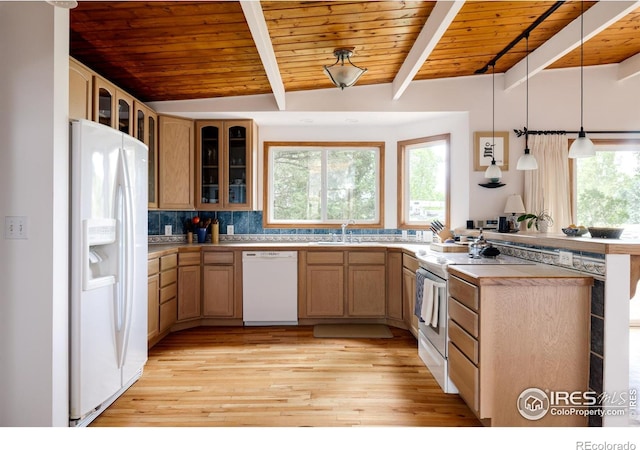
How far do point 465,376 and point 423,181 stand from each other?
274 centimetres

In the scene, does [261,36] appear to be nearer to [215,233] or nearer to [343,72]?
[343,72]

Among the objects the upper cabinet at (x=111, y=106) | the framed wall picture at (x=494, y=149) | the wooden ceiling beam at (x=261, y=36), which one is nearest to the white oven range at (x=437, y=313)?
the framed wall picture at (x=494, y=149)

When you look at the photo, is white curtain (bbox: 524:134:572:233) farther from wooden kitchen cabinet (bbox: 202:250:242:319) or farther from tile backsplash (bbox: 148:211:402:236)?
wooden kitchen cabinet (bbox: 202:250:242:319)

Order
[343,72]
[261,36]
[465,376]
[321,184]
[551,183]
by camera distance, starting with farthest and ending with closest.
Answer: [321,184], [551,183], [343,72], [261,36], [465,376]

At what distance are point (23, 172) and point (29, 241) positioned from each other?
1.15 feet

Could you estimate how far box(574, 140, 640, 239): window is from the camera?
3990 millimetres

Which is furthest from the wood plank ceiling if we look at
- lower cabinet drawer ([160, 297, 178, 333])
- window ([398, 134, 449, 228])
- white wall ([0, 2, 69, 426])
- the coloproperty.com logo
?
the coloproperty.com logo

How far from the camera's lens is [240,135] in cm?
427

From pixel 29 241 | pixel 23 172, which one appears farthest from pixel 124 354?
pixel 23 172

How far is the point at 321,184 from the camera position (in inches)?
186

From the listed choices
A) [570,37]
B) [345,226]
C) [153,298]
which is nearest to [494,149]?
[570,37]

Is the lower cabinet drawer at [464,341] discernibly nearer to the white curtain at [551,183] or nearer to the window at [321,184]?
the white curtain at [551,183]

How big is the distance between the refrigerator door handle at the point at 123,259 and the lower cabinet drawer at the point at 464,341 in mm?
2073

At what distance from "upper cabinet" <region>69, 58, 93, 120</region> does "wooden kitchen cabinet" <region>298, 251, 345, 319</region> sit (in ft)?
7.57
